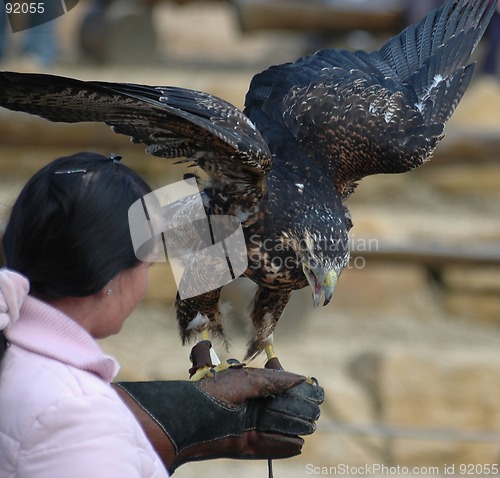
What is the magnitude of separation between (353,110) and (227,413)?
1366 mm

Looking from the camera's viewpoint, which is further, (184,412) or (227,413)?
(227,413)

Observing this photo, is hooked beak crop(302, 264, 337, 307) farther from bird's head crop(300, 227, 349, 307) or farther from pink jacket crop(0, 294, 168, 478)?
pink jacket crop(0, 294, 168, 478)

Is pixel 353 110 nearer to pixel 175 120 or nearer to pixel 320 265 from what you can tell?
pixel 320 265

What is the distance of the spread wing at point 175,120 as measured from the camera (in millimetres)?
2314

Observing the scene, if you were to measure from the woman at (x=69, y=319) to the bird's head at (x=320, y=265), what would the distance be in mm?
1281

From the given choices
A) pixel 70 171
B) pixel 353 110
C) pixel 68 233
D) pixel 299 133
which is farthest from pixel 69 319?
pixel 353 110

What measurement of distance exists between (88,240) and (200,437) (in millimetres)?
1024

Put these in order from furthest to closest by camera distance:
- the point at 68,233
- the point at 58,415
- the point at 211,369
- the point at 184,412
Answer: the point at 211,369, the point at 184,412, the point at 68,233, the point at 58,415

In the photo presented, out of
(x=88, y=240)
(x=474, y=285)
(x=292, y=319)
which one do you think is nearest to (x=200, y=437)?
(x=88, y=240)

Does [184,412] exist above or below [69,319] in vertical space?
below

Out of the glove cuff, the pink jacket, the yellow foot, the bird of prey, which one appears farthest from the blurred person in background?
the pink jacket

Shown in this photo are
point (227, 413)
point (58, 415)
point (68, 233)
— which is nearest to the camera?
Answer: point (58, 415)

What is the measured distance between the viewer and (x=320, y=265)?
3.04 metres

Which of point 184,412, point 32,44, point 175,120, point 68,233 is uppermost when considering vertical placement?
point 68,233
